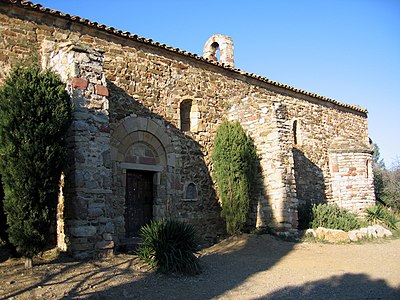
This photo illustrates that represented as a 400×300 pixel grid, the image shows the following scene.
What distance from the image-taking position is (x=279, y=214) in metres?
11.8

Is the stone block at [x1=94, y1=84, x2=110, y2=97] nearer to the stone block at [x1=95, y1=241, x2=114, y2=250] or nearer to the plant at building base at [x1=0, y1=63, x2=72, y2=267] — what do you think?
the plant at building base at [x1=0, y1=63, x2=72, y2=267]

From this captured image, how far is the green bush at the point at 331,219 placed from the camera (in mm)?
13428

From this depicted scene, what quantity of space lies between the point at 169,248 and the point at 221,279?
113cm

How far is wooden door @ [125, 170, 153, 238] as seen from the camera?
10406 millimetres

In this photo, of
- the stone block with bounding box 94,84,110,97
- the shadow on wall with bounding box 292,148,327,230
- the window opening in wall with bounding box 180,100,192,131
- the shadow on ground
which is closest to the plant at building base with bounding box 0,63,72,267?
the stone block with bounding box 94,84,110,97

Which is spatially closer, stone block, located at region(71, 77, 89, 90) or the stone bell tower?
stone block, located at region(71, 77, 89, 90)

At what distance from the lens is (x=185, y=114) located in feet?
41.4

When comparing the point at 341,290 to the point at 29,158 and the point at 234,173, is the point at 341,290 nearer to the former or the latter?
the point at 234,173

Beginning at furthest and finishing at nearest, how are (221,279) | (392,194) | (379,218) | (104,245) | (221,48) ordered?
(392,194), (221,48), (379,218), (104,245), (221,279)

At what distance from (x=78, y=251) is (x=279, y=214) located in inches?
251

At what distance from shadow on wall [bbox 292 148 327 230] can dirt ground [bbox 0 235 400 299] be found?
5912 mm

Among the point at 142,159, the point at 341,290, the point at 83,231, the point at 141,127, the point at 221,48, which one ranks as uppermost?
the point at 221,48

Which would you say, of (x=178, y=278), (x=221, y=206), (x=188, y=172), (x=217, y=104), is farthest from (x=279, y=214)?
(x=178, y=278)

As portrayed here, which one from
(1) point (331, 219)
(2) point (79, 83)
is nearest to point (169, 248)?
(2) point (79, 83)
